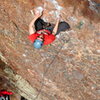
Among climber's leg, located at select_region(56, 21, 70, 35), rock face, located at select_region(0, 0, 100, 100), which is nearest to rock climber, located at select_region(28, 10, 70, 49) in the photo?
climber's leg, located at select_region(56, 21, 70, 35)

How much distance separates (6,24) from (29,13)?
1091 millimetres

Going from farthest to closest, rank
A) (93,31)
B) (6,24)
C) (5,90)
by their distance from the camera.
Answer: (5,90)
(93,31)
(6,24)

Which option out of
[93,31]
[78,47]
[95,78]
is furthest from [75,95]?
[93,31]

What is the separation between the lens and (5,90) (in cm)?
1107

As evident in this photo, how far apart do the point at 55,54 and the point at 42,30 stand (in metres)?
1.12

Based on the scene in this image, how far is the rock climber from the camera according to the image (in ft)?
28.3

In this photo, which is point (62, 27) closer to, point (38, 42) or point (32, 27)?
point (32, 27)

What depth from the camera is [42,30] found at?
8.97m

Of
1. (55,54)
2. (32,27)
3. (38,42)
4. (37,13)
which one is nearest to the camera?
(38,42)

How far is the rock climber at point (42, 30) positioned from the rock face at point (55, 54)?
229 millimetres

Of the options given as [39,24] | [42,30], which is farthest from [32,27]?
[39,24]

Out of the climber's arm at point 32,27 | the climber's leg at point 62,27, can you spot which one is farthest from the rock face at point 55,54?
the climber's arm at point 32,27

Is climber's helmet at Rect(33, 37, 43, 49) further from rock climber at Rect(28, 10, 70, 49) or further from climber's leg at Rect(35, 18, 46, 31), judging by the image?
climber's leg at Rect(35, 18, 46, 31)

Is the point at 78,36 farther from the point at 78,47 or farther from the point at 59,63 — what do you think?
the point at 59,63
